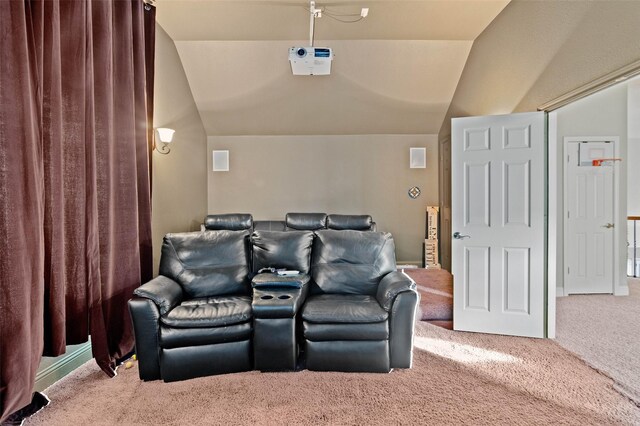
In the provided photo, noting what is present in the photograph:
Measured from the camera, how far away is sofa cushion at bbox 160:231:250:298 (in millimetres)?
2773

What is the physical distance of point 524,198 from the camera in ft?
9.99

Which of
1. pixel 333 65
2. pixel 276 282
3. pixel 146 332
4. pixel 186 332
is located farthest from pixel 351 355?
pixel 333 65

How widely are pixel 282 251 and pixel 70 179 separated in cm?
165

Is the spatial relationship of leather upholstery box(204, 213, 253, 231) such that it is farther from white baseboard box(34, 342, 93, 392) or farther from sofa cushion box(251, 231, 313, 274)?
white baseboard box(34, 342, 93, 392)

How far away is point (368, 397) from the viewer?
210 centimetres

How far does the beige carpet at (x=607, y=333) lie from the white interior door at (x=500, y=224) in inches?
14.7

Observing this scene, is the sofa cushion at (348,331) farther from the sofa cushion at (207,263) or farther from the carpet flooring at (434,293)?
the carpet flooring at (434,293)

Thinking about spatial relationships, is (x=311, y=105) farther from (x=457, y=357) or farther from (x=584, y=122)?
(x=457, y=357)

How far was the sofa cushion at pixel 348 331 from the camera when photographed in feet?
7.69

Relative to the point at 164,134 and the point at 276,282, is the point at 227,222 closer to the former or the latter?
the point at 164,134

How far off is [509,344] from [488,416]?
1.19 m

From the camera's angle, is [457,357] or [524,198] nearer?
[457,357]

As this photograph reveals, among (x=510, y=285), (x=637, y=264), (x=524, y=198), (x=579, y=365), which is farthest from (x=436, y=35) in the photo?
(x=637, y=264)

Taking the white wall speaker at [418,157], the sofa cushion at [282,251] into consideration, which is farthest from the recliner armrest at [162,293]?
the white wall speaker at [418,157]
